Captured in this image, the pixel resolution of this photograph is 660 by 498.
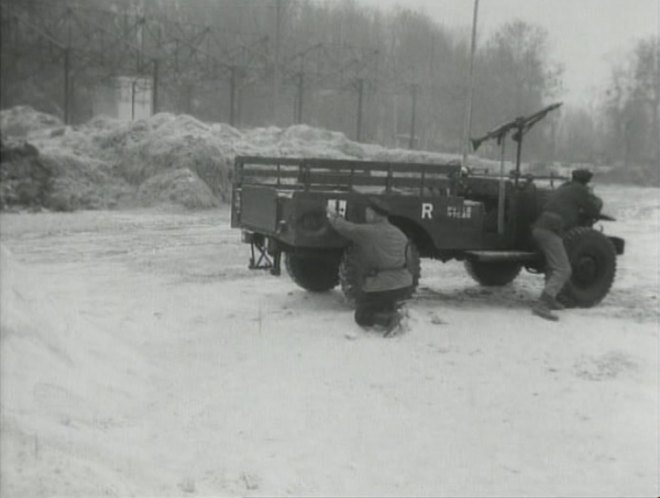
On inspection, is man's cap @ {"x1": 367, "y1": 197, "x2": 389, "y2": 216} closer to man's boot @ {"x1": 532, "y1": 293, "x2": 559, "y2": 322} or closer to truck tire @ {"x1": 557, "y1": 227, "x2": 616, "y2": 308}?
man's boot @ {"x1": 532, "y1": 293, "x2": 559, "y2": 322}

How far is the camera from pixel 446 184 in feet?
28.2

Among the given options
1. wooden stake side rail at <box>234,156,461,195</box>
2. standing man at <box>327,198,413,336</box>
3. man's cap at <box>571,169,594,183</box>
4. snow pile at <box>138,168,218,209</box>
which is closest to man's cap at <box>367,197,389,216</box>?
standing man at <box>327,198,413,336</box>

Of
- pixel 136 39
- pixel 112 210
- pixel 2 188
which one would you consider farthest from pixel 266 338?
pixel 112 210

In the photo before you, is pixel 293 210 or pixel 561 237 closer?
pixel 293 210

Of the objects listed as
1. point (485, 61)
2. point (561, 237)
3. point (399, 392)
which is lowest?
point (399, 392)

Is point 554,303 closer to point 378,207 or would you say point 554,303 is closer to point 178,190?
point 378,207

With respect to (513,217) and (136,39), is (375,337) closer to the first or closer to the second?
(513,217)

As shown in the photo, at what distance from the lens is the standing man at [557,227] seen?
855cm

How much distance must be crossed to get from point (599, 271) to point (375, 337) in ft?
10.5

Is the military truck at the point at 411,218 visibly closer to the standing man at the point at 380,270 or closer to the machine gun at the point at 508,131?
the machine gun at the point at 508,131

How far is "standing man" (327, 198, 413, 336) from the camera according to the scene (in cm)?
721

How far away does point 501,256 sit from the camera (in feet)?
29.0

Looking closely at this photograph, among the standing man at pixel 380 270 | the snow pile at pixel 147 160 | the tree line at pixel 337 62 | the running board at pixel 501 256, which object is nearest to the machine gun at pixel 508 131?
the running board at pixel 501 256

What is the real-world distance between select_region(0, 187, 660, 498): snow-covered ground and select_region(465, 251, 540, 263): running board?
0.51m
